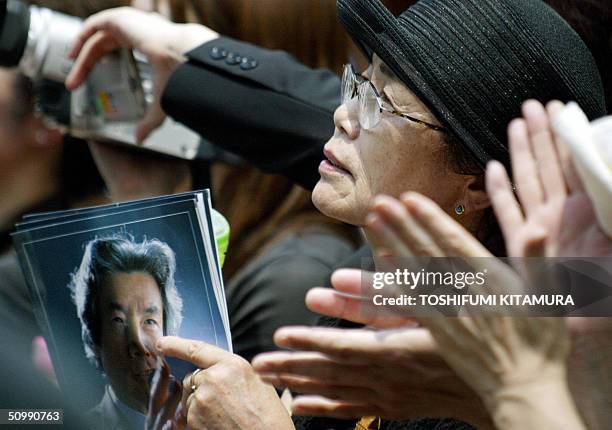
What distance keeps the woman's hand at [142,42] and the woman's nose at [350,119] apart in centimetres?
64

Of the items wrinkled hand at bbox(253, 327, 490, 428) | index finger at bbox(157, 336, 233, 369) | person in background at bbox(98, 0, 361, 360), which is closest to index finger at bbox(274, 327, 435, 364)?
wrinkled hand at bbox(253, 327, 490, 428)

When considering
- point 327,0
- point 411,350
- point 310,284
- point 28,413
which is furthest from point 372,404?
point 327,0

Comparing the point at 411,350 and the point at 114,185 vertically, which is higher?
the point at 411,350

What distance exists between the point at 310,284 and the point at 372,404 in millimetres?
1055

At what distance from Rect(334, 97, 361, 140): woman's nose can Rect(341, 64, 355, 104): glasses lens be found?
0.02m

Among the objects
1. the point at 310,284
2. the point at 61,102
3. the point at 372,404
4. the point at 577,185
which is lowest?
the point at 310,284

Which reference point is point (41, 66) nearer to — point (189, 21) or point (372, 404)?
point (189, 21)

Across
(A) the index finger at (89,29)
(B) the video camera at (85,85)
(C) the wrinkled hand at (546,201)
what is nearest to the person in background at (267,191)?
(B) the video camera at (85,85)

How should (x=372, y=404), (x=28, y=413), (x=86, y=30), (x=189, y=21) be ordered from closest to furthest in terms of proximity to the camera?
(x=372, y=404), (x=28, y=413), (x=86, y=30), (x=189, y=21)

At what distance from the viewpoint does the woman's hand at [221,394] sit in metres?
1.36

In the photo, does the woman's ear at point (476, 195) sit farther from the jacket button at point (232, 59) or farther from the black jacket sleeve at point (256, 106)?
the jacket button at point (232, 59)

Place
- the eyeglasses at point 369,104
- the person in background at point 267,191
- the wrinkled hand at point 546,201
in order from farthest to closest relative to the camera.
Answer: the person in background at point 267,191
the eyeglasses at point 369,104
the wrinkled hand at point 546,201

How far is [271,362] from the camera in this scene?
3.54 feet

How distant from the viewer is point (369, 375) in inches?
41.8
